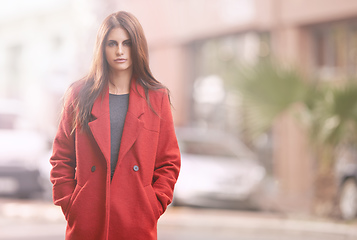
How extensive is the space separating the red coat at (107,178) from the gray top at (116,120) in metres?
0.04

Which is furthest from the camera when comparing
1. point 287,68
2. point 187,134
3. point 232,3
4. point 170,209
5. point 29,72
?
A: point 29,72

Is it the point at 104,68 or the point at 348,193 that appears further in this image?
the point at 348,193

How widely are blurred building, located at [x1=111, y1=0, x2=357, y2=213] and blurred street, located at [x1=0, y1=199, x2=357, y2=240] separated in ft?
12.0

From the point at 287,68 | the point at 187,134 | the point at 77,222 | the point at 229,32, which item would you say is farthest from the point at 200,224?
the point at 229,32

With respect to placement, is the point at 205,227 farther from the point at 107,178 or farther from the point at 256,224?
the point at 107,178

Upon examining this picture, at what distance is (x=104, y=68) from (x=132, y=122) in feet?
0.83

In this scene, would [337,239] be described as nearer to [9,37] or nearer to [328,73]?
[328,73]

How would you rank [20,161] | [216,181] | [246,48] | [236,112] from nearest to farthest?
[216,181] < [20,161] < [246,48] < [236,112]

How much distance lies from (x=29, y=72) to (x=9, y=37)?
2.38 m

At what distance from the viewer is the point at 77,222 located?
2.68m

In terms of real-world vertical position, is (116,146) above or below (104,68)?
below

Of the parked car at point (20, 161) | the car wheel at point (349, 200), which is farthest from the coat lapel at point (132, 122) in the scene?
the parked car at point (20, 161)

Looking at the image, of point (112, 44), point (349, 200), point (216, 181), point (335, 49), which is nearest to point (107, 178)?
point (112, 44)

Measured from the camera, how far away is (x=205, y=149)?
12.3 m
